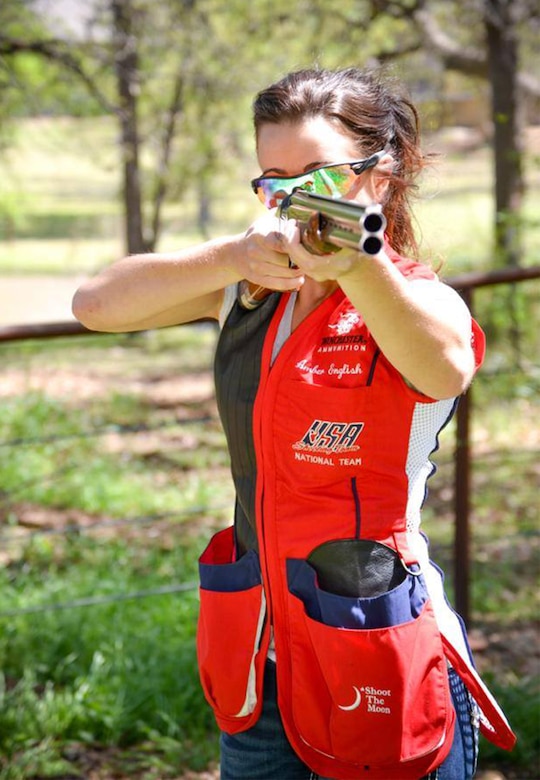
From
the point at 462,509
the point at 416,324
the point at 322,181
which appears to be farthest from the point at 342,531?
the point at 462,509

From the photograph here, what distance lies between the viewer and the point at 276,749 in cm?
163

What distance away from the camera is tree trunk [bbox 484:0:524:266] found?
7.79 metres

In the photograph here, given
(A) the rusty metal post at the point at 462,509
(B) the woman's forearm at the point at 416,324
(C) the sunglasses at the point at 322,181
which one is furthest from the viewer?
(A) the rusty metal post at the point at 462,509

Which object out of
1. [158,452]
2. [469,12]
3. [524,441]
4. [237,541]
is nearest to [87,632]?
[237,541]

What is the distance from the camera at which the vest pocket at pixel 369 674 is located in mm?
1472

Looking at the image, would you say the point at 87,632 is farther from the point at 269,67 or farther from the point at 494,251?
the point at 269,67

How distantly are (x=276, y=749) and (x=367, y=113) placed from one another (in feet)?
3.36

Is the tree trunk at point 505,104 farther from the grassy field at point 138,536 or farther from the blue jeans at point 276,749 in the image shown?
the blue jeans at point 276,749

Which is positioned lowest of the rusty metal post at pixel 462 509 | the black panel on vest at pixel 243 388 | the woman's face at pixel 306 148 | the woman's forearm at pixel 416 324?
the rusty metal post at pixel 462 509

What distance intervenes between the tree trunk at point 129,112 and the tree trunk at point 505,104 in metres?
2.83

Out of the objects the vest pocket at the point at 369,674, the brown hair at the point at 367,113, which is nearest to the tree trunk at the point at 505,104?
the brown hair at the point at 367,113

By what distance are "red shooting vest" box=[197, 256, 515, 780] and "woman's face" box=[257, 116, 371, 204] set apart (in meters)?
0.18

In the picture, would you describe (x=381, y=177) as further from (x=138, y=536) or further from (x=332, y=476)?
(x=138, y=536)

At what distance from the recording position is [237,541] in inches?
66.9
